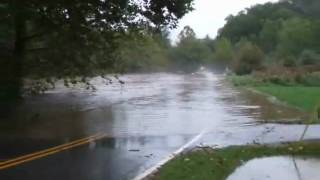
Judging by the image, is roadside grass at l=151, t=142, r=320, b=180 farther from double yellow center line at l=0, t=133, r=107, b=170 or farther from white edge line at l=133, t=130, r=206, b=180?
double yellow center line at l=0, t=133, r=107, b=170

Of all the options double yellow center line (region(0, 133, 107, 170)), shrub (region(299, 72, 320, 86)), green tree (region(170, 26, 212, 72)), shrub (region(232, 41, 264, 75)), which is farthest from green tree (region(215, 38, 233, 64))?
double yellow center line (region(0, 133, 107, 170))

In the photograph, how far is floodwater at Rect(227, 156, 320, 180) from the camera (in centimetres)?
1038

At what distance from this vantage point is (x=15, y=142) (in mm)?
16531

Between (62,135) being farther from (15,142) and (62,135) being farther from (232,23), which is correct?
(232,23)

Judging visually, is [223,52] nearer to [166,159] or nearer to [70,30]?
[70,30]

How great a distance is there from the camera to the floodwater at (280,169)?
10.4m

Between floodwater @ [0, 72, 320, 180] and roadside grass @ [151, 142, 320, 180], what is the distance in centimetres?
72

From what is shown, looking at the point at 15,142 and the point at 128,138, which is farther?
the point at 128,138

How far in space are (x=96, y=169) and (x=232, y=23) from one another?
529 ft

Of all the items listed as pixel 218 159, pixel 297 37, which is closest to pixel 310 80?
pixel 218 159

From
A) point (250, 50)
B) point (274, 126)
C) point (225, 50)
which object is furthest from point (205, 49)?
point (274, 126)

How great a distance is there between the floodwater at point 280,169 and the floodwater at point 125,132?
2.07 meters

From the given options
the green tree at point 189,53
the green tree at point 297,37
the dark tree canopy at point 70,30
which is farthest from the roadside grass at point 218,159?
the green tree at point 189,53

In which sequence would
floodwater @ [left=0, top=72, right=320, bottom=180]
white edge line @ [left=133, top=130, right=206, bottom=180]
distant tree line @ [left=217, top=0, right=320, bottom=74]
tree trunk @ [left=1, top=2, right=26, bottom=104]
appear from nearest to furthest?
white edge line @ [left=133, top=130, right=206, bottom=180], floodwater @ [left=0, top=72, right=320, bottom=180], tree trunk @ [left=1, top=2, right=26, bottom=104], distant tree line @ [left=217, top=0, right=320, bottom=74]
